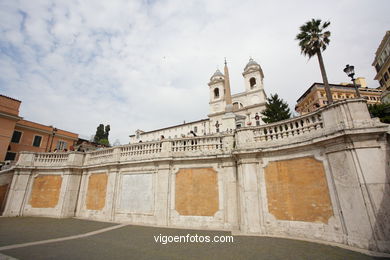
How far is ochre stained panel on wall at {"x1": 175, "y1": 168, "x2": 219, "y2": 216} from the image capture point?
9.23m

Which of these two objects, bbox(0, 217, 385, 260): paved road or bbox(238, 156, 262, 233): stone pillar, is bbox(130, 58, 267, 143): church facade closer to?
bbox(238, 156, 262, 233): stone pillar

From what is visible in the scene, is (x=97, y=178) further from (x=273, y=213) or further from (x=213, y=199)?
(x=273, y=213)

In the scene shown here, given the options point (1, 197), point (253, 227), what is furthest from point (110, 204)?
point (1, 197)

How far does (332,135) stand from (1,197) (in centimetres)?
2373

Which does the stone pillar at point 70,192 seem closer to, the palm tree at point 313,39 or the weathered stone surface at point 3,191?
the weathered stone surface at point 3,191

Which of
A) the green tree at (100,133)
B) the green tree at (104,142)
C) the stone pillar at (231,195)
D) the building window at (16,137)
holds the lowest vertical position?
the stone pillar at (231,195)

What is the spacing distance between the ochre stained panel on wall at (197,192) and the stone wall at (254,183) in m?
0.05

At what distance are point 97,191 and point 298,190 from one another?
12771mm

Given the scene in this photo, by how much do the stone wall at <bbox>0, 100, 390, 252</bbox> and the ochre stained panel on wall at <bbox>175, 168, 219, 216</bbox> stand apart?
0.05m

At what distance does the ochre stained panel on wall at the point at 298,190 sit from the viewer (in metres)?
6.76

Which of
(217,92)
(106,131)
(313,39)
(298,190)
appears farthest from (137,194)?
(106,131)

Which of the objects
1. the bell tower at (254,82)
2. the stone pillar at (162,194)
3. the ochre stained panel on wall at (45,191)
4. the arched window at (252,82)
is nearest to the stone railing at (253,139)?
the stone pillar at (162,194)

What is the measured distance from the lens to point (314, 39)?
19.3m

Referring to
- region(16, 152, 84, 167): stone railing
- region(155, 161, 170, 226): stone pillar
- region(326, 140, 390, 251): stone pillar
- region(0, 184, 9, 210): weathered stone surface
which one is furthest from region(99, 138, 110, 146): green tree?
region(326, 140, 390, 251): stone pillar
